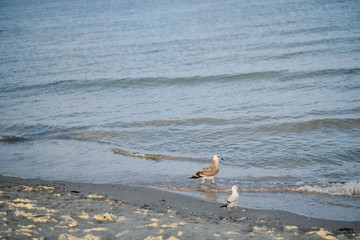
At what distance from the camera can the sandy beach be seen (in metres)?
6.46

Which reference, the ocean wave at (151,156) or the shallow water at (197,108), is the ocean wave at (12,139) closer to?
the shallow water at (197,108)

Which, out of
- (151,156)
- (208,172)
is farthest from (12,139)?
(208,172)

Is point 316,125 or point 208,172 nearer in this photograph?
point 208,172

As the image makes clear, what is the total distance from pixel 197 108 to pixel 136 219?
34.2 feet

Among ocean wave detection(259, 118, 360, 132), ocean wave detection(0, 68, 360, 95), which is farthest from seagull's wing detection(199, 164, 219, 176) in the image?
ocean wave detection(0, 68, 360, 95)

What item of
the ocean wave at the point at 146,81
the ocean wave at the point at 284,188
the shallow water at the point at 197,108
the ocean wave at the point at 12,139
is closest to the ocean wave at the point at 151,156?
the shallow water at the point at 197,108

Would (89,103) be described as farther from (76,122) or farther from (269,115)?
(269,115)

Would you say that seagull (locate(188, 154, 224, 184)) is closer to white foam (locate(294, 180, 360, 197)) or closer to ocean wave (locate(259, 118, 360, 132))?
white foam (locate(294, 180, 360, 197))

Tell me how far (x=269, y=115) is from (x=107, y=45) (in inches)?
861

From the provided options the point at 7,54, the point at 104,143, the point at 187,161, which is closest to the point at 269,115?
the point at 187,161

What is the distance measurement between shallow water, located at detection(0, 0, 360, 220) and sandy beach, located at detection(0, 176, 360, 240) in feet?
3.01

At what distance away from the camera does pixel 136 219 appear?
725 cm

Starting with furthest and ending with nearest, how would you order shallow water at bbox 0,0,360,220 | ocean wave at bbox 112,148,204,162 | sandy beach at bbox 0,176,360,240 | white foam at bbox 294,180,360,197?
ocean wave at bbox 112,148,204,162
shallow water at bbox 0,0,360,220
white foam at bbox 294,180,360,197
sandy beach at bbox 0,176,360,240

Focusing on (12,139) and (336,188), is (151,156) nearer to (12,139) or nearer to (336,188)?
Answer: (336,188)
